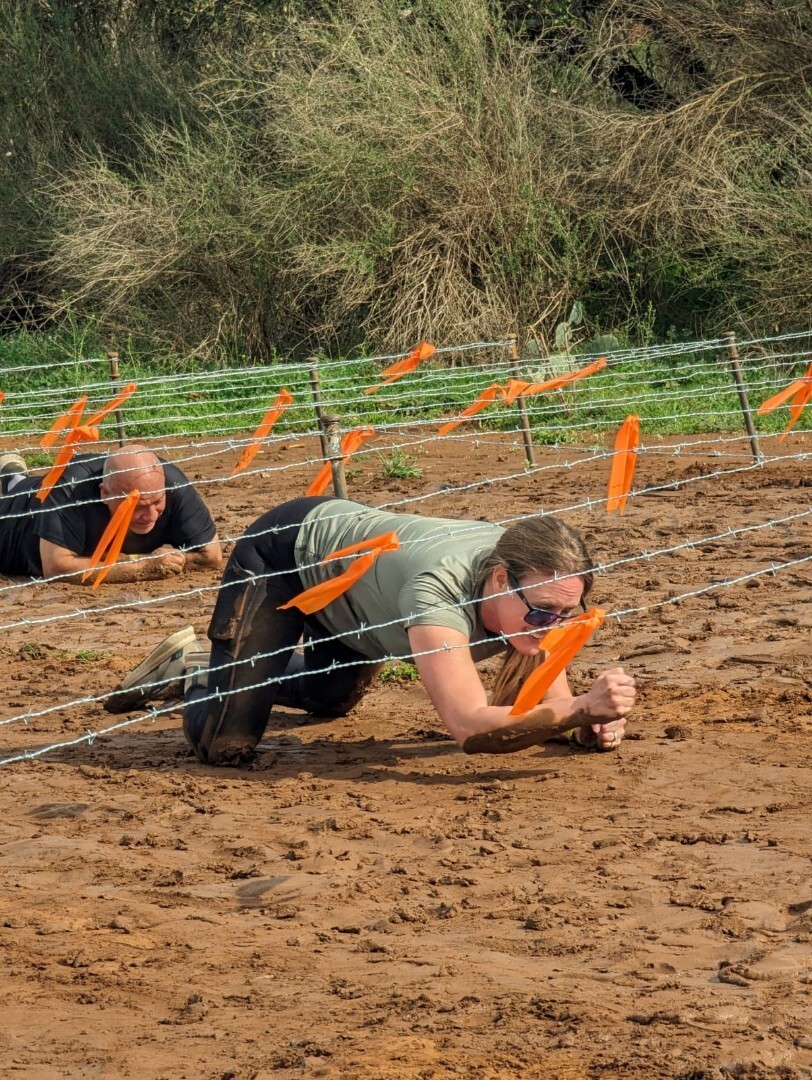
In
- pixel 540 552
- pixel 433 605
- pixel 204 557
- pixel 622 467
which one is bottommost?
pixel 204 557

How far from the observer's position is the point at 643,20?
1731cm

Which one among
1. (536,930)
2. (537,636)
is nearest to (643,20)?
(537,636)

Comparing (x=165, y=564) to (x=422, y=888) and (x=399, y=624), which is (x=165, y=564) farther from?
(x=422, y=888)

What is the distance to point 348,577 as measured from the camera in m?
4.84

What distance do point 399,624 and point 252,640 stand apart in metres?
0.65

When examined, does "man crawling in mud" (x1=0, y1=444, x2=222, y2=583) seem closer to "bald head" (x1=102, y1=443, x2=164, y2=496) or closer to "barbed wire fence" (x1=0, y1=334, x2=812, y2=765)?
"bald head" (x1=102, y1=443, x2=164, y2=496)

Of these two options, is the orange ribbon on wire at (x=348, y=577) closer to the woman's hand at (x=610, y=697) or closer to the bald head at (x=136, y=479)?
the woman's hand at (x=610, y=697)

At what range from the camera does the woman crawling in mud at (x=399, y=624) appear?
4715 millimetres

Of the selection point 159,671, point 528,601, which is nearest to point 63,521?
point 159,671

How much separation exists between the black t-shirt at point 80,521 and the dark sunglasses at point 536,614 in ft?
12.0

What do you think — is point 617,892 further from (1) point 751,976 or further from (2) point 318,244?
(2) point 318,244

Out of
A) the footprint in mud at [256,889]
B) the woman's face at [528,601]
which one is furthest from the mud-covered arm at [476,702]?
the footprint in mud at [256,889]

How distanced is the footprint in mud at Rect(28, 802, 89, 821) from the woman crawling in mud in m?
0.57

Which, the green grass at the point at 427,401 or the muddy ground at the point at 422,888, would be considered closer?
the muddy ground at the point at 422,888
